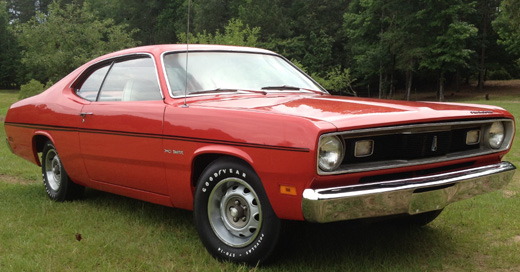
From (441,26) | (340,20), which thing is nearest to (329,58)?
(340,20)

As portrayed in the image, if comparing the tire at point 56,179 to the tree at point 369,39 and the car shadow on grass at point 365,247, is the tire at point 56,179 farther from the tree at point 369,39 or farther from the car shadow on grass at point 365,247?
the tree at point 369,39

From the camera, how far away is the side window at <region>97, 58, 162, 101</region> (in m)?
4.07

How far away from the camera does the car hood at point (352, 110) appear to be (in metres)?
2.89

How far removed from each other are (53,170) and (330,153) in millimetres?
3589

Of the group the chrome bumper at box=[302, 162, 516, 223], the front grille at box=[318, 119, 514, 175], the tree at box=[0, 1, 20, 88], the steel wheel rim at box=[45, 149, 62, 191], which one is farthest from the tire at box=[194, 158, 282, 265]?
the tree at box=[0, 1, 20, 88]

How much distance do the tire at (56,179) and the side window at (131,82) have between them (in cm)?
104

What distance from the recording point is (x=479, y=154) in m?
3.54

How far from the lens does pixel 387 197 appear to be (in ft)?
Result: 9.35

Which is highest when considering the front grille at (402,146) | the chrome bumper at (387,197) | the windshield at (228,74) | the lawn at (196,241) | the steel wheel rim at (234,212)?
the windshield at (228,74)

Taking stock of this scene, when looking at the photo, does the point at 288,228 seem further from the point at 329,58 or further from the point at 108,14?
the point at 108,14

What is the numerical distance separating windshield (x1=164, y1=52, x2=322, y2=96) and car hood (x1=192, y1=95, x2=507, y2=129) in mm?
285

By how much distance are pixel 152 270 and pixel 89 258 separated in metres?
0.52

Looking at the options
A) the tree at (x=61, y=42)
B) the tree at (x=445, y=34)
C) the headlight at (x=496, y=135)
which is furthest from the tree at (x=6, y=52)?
the headlight at (x=496, y=135)

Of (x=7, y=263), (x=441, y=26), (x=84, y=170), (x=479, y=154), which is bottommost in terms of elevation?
(x=7, y=263)
